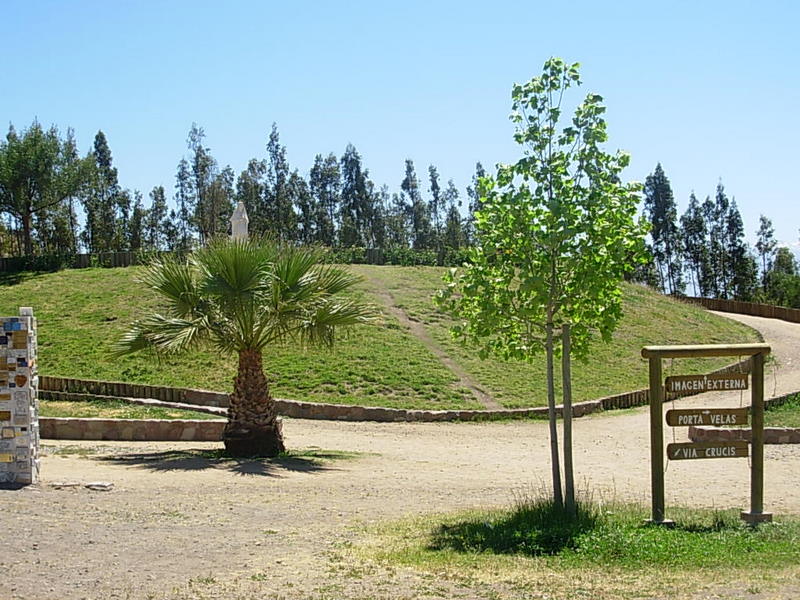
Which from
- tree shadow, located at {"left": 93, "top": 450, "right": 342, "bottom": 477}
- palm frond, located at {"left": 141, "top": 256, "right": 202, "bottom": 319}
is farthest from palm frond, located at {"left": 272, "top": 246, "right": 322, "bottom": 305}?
tree shadow, located at {"left": 93, "top": 450, "right": 342, "bottom": 477}

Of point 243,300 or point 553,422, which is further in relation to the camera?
point 243,300

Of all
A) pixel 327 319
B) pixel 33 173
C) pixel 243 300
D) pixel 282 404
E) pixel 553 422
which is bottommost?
pixel 282 404

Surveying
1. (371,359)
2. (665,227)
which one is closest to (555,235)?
(371,359)

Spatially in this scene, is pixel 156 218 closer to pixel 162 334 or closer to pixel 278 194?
pixel 278 194

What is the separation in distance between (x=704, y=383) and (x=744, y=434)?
8779 mm

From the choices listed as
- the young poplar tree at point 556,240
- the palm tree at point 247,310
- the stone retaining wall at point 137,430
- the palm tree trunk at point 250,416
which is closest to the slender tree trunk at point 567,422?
the young poplar tree at point 556,240

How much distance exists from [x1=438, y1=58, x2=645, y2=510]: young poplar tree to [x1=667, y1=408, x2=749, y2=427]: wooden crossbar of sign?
117cm

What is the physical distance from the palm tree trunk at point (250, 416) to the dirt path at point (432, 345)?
9680mm

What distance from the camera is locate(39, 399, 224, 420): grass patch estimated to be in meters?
20.2

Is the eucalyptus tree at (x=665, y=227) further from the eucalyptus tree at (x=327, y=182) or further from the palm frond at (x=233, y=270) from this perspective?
the palm frond at (x=233, y=270)

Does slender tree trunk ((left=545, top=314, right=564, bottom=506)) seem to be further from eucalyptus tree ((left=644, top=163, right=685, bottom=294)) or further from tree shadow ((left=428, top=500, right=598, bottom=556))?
eucalyptus tree ((left=644, top=163, right=685, bottom=294))

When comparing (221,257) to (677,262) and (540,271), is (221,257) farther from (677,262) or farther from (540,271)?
(677,262)

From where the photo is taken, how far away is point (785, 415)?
2019cm

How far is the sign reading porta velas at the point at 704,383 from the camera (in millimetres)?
9844
